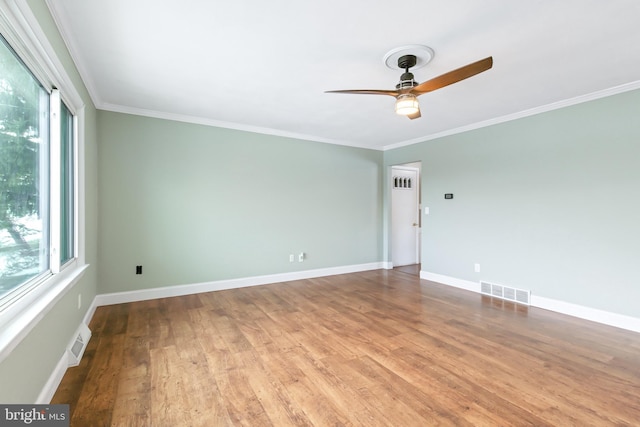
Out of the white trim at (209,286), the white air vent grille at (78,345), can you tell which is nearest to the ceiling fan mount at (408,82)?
the white air vent grille at (78,345)

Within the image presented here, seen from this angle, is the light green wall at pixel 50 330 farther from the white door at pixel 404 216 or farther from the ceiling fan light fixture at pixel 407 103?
the white door at pixel 404 216

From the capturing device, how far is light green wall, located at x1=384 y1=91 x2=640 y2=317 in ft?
10.3

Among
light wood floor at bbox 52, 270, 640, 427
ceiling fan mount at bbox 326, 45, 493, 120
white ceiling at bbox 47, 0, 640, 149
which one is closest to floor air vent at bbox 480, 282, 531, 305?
light wood floor at bbox 52, 270, 640, 427

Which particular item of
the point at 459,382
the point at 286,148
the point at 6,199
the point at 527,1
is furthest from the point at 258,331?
the point at 527,1

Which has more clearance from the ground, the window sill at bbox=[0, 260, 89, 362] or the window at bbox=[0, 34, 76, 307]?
the window at bbox=[0, 34, 76, 307]

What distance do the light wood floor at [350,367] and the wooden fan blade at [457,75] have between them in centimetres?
223

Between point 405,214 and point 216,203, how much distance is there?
4.09 meters

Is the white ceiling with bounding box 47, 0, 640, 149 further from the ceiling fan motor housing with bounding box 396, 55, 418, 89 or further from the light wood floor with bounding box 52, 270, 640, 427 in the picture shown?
the light wood floor with bounding box 52, 270, 640, 427

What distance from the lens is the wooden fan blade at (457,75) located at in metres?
1.95

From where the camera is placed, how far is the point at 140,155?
3941 millimetres

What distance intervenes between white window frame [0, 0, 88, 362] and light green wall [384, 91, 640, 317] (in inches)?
192

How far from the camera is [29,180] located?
184cm

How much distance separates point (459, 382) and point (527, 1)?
259cm

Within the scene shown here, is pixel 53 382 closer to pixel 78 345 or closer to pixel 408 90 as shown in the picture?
pixel 78 345
